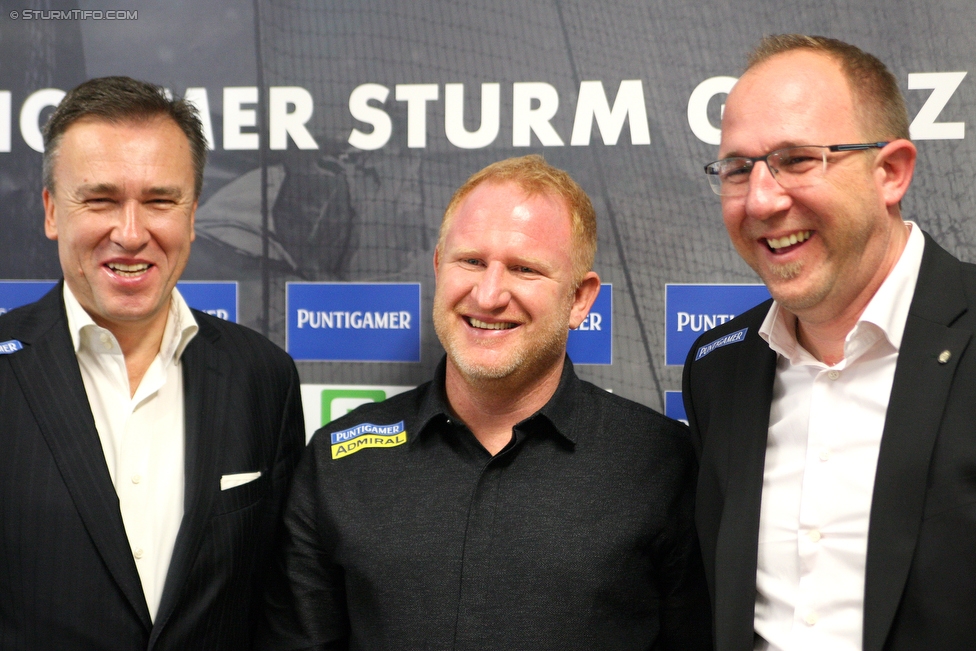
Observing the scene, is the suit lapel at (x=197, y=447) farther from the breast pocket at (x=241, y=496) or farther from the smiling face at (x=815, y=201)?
the smiling face at (x=815, y=201)

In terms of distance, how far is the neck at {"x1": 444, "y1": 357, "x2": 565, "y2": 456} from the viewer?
184 centimetres

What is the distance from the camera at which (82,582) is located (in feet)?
5.34

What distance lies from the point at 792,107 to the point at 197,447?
1338 millimetres

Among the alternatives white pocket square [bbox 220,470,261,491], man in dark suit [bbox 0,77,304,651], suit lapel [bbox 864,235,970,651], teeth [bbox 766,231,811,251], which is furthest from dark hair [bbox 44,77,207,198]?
suit lapel [bbox 864,235,970,651]

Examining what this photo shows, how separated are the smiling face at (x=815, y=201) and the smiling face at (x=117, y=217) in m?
1.17

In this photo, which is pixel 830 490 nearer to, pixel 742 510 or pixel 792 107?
pixel 742 510

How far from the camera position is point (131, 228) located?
70.2 inches

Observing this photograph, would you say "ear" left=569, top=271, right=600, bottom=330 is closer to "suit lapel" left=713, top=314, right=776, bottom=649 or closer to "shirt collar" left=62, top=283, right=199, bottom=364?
"suit lapel" left=713, top=314, right=776, bottom=649

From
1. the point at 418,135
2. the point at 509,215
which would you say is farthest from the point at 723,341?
the point at 418,135

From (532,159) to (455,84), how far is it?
529mm

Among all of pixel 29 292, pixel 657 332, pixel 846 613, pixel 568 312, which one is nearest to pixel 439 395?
Result: pixel 568 312

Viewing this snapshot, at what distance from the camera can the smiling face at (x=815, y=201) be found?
4.80 feet

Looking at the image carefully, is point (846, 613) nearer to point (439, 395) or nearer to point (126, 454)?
point (439, 395)

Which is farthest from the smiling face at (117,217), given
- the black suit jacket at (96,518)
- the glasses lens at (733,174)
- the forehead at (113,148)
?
the glasses lens at (733,174)
